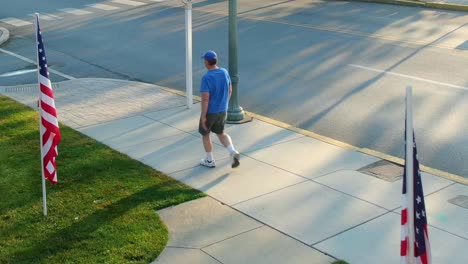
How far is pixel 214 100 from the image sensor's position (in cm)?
891

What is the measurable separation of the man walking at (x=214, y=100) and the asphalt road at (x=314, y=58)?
257cm

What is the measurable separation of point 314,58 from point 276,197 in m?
8.38

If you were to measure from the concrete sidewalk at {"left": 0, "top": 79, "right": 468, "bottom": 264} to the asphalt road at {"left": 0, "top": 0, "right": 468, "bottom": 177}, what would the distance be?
1.25m

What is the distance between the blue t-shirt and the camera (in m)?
8.78

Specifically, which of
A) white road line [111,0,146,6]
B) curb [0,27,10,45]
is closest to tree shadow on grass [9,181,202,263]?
curb [0,27,10,45]

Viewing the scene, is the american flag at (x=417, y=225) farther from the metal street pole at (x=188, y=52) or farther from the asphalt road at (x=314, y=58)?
the metal street pole at (x=188, y=52)

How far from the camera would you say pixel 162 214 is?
25.6 feet

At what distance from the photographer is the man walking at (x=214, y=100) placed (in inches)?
346

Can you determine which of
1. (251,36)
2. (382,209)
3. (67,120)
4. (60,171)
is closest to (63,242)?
(60,171)

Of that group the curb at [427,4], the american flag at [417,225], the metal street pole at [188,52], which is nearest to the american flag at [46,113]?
the american flag at [417,225]

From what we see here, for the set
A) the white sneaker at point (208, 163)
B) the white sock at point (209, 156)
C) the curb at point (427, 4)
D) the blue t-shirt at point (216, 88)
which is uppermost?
the blue t-shirt at point (216, 88)

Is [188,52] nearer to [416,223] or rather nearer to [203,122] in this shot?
[203,122]

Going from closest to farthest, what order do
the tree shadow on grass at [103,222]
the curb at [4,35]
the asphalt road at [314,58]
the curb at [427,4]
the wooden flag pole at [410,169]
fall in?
the wooden flag pole at [410,169], the tree shadow on grass at [103,222], the asphalt road at [314,58], the curb at [4,35], the curb at [427,4]

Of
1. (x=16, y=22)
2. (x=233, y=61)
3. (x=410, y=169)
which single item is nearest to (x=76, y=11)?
(x=16, y=22)
